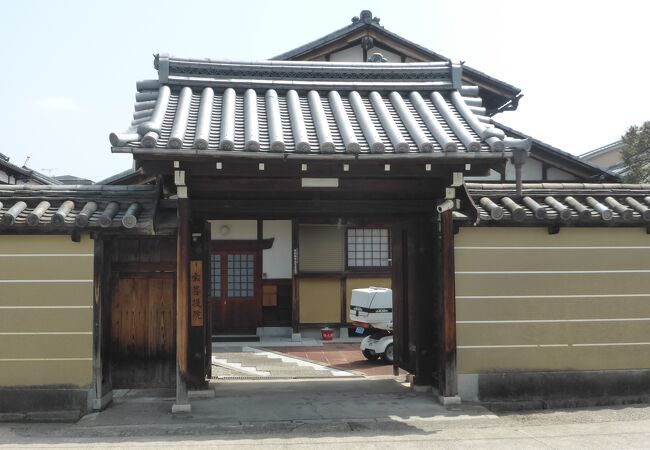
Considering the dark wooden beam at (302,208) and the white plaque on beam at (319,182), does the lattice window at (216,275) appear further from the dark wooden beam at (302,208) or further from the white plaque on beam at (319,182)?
the white plaque on beam at (319,182)

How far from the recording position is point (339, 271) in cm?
2294

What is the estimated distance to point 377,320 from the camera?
17.8 metres

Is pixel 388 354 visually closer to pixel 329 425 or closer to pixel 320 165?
pixel 329 425

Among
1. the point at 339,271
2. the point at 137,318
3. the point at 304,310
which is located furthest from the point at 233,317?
the point at 137,318

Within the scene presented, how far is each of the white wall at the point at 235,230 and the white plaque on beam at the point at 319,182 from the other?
13882mm

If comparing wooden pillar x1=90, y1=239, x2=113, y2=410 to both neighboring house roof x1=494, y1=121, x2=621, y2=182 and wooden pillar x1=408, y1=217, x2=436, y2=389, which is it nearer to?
wooden pillar x1=408, y1=217, x2=436, y2=389

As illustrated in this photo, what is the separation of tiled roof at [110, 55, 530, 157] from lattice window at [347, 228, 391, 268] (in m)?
12.7

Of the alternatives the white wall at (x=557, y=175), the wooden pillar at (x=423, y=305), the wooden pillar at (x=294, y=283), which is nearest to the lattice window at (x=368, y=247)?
the wooden pillar at (x=294, y=283)

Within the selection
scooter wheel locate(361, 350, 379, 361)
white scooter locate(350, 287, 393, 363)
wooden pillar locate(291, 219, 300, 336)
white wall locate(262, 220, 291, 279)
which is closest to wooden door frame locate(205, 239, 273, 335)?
white wall locate(262, 220, 291, 279)

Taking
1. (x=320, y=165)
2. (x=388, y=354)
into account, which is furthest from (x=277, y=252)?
(x=320, y=165)

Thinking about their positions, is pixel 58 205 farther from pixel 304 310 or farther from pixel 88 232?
pixel 304 310

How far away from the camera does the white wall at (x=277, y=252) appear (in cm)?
2291

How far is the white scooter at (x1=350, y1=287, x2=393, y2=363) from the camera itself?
17.3m

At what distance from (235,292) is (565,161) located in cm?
1240
